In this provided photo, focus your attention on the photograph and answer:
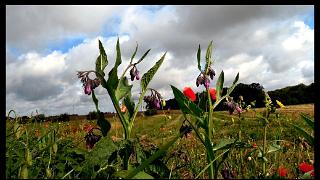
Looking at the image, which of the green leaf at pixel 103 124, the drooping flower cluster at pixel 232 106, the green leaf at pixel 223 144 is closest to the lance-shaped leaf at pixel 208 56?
the drooping flower cluster at pixel 232 106

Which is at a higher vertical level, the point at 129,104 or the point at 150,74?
the point at 150,74

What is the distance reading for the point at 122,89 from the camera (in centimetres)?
338

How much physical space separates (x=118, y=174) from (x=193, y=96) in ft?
4.13

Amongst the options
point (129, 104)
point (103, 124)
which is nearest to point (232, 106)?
point (129, 104)

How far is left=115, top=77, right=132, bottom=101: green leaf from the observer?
11.0ft

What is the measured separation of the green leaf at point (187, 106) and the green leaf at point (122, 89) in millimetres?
375

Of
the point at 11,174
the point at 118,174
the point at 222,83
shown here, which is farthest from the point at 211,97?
the point at 11,174

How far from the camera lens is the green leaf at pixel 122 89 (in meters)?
3.36

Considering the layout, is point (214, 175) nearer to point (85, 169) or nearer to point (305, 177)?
→ point (305, 177)

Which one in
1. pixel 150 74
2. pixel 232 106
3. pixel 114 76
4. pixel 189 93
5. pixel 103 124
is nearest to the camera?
pixel 114 76

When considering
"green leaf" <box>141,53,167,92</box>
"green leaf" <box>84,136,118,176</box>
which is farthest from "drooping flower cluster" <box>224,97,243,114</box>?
"green leaf" <box>84,136,118,176</box>

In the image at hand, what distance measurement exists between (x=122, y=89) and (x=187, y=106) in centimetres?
56

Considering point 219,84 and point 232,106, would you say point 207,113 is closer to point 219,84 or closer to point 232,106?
point 219,84

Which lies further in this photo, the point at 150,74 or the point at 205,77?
the point at 205,77
